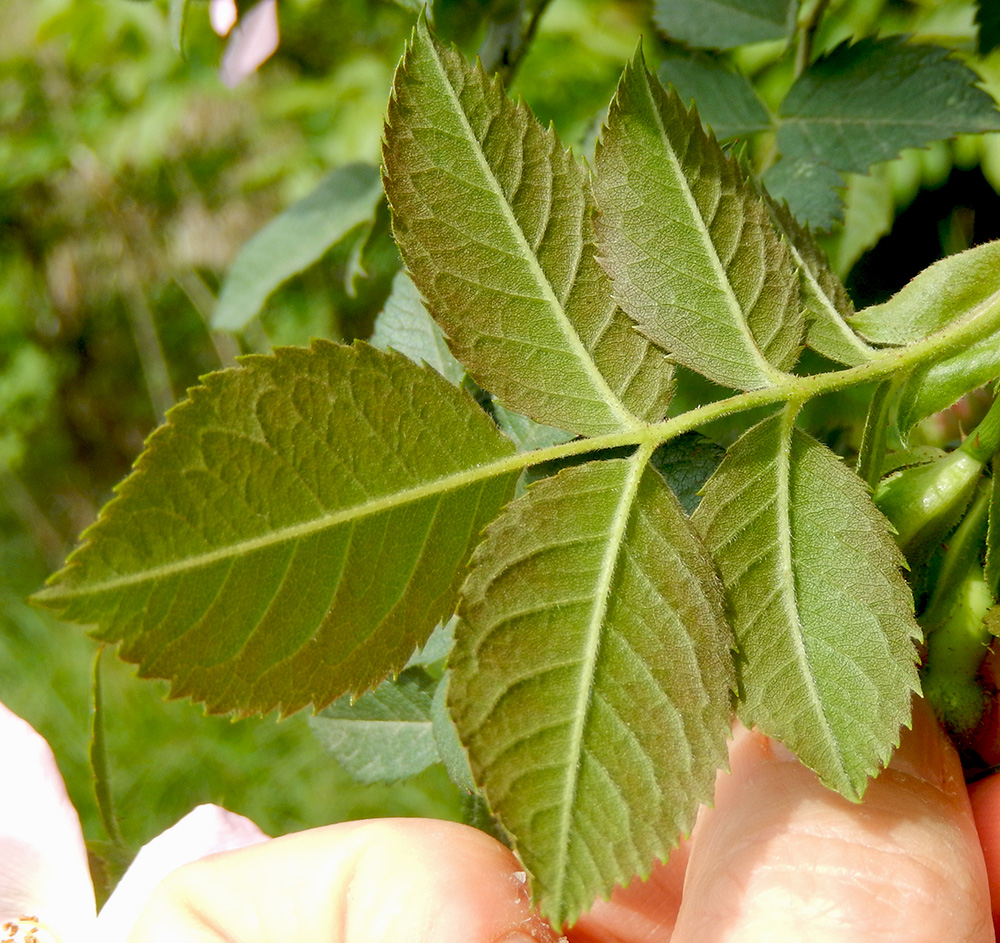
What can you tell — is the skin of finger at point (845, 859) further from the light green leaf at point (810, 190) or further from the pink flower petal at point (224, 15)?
the pink flower petal at point (224, 15)

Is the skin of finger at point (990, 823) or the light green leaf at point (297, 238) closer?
the skin of finger at point (990, 823)

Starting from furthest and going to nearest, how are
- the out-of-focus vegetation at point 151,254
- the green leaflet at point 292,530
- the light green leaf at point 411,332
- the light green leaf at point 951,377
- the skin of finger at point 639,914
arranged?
1. the out-of-focus vegetation at point 151,254
2. the skin of finger at point 639,914
3. the light green leaf at point 411,332
4. the light green leaf at point 951,377
5. the green leaflet at point 292,530

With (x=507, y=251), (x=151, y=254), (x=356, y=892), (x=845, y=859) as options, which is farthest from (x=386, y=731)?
(x=151, y=254)

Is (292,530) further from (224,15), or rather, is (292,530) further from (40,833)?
(224,15)

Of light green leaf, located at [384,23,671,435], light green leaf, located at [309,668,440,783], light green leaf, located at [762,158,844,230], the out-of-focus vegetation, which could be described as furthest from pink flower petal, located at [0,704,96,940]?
the out-of-focus vegetation

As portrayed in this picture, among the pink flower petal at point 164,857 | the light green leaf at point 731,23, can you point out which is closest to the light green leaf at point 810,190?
the light green leaf at point 731,23

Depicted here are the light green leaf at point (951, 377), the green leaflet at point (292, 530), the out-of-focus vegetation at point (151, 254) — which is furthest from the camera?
the out-of-focus vegetation at point (151, 254)

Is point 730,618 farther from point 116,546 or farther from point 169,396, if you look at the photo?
point 169,396

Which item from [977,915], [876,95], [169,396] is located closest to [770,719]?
[977,915]
